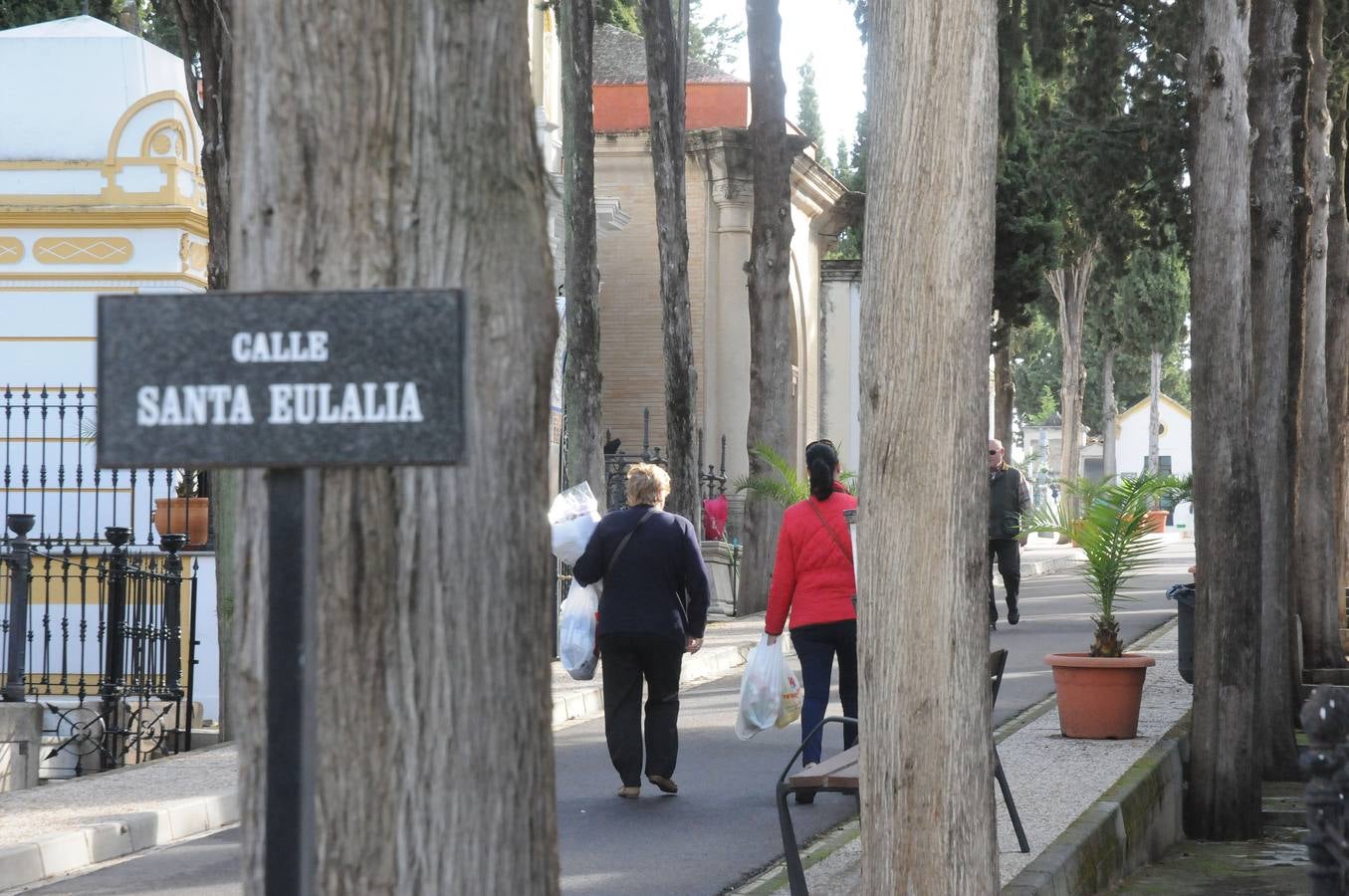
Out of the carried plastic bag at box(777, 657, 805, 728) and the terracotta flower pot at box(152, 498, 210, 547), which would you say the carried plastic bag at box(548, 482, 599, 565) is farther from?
the terracotta flower pot at box(152, 498, 210, 547)

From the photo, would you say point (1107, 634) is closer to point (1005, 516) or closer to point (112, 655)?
point (112, 655)

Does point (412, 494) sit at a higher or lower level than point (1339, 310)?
lower

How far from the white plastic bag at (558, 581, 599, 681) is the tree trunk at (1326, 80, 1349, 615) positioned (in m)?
11.1

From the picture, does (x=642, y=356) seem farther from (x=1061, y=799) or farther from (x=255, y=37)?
(x=255, y=37)

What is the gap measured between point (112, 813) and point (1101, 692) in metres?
5.90

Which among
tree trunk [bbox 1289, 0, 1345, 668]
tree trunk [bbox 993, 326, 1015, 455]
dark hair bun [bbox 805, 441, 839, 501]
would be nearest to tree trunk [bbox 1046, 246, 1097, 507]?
tree trunk [bbox 993, 326, 1015, 455]

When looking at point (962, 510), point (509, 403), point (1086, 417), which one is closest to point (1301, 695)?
point (962, 510)

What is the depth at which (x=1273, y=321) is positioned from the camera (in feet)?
41.1

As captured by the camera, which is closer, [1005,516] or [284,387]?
[284,387]

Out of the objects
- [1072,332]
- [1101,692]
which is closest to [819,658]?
[1101,692]

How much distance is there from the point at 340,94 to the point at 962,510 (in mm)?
3334

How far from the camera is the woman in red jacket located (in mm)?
10109

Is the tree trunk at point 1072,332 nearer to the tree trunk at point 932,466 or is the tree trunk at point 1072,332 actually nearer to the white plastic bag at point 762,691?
the white plastic bag at point 762,691

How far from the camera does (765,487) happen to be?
19438 millimetres
